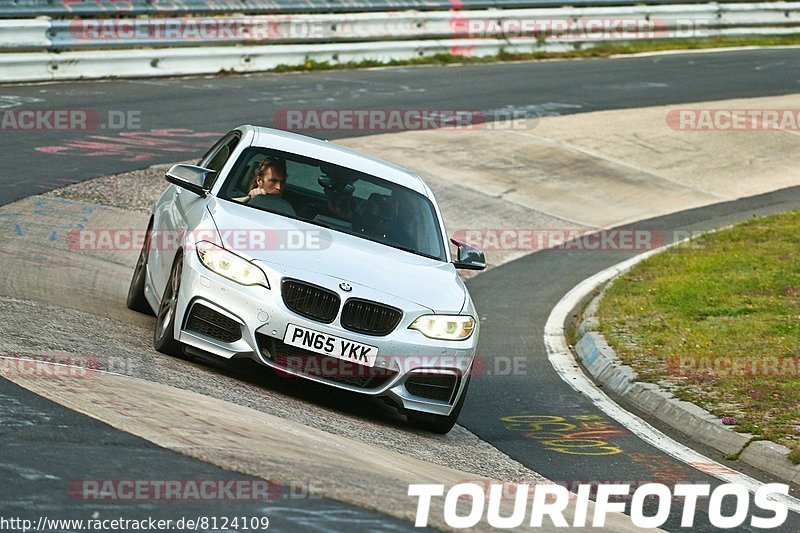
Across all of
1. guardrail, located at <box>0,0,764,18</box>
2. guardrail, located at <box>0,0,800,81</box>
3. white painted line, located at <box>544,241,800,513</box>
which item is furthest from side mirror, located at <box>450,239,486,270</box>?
guardrail, located at <box>0,0,764,18</box>

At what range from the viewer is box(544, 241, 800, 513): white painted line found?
802 centimetres

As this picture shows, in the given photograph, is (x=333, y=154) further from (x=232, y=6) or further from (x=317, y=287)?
(x=232, y=6)

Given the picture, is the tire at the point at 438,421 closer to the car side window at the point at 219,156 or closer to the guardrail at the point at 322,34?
the car side window at the point at 219,156

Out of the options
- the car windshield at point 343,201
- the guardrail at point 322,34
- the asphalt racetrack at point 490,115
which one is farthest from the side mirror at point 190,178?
the guardrail at point 322,34

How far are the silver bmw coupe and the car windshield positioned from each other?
0.03ft

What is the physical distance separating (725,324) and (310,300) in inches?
206

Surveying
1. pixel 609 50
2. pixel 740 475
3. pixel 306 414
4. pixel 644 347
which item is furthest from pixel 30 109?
pixel 609 50

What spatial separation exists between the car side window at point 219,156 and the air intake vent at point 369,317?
190 centimetres

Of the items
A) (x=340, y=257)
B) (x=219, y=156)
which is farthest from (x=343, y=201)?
(x=219, y=156)

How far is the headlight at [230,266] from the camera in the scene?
25.9 ft

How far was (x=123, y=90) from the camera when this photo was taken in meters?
20.8

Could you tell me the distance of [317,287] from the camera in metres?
7.84

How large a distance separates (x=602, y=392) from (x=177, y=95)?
12.6m

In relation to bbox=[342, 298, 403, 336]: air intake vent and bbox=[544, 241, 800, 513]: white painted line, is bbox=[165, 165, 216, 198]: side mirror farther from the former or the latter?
bbox=[544, 241, 800, 513]: white painted line
